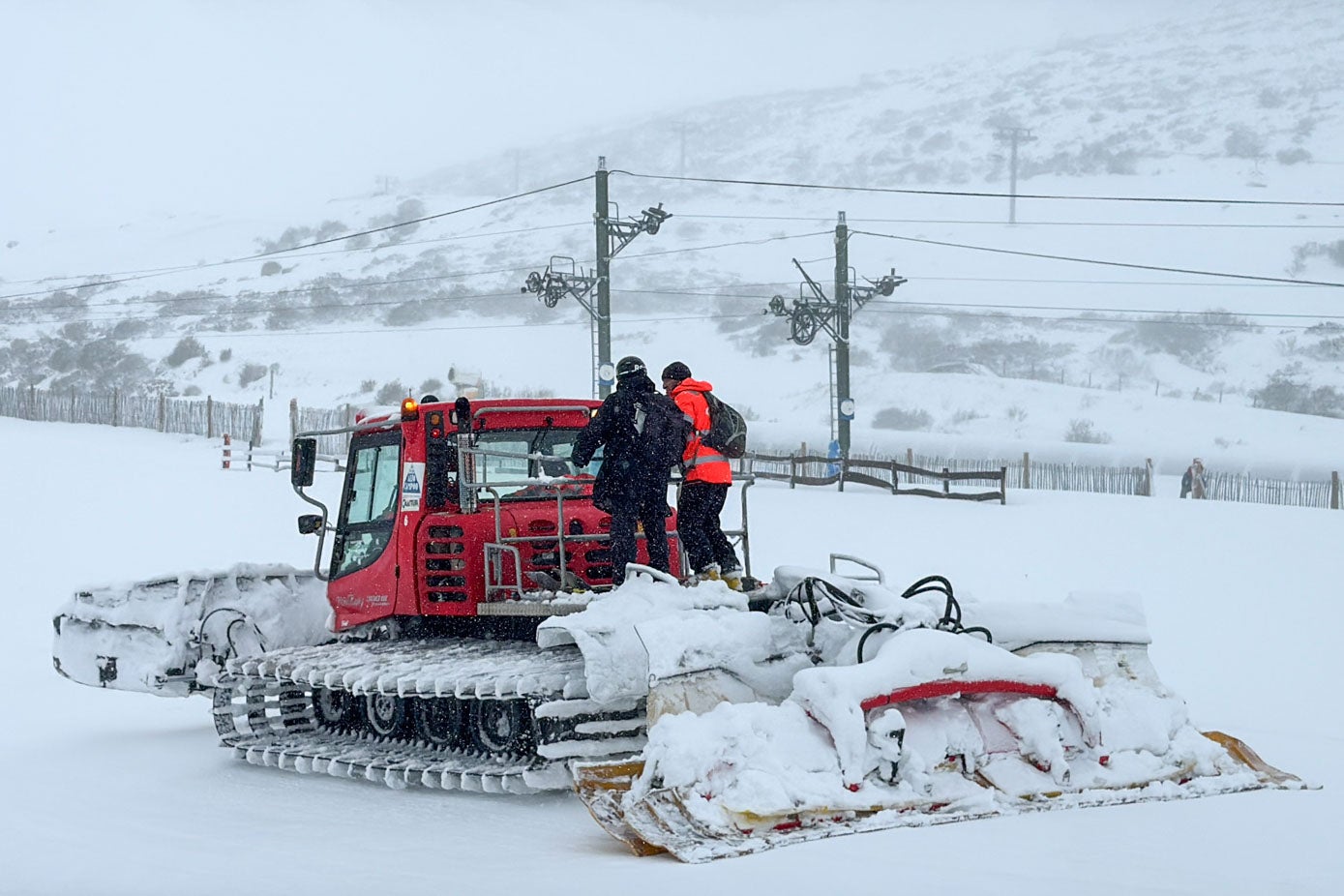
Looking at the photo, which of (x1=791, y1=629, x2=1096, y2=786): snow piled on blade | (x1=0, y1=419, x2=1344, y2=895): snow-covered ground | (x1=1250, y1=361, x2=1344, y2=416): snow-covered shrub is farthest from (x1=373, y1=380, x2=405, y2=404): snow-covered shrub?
(x1=791, y1=629, x2=1096, y2=786): snow piled on blade

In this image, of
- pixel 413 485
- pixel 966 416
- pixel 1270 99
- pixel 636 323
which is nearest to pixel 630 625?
pixel 413 485

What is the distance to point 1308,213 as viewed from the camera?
104 metres

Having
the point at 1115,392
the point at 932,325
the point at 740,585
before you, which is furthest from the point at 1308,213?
the point at 740,585

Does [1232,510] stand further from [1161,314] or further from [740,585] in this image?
[1161,314]

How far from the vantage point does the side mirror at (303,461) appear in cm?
1016

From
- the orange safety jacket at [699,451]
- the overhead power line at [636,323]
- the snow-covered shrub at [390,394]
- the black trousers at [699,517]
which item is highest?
the overhead power line at [636,323]

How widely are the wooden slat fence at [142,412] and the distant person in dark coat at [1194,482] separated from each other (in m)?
24.5

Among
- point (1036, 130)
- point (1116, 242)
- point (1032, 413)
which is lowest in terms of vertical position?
point (1032, 413)

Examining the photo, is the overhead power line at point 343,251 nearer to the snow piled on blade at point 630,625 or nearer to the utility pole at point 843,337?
the utility pole at point 843,337

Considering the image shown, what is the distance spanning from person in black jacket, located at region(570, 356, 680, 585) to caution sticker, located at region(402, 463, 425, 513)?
1.31 metres

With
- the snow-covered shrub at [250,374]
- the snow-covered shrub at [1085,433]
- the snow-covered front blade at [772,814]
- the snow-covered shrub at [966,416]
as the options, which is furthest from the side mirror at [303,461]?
the snow-covered shrub at [250,374]

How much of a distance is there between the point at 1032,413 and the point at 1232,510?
41984 mm

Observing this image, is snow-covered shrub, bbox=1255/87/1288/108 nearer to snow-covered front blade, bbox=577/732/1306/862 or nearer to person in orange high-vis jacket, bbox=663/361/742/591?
person in orange high-vis jacket, bbox=663/361/742/591

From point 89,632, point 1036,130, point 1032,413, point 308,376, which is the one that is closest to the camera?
point 89,632
